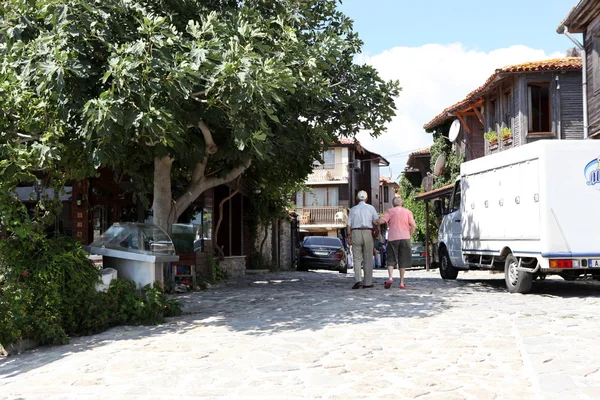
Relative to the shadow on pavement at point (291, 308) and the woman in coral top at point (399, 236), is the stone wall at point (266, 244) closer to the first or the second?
the shadow on pavement at point (291, 308)

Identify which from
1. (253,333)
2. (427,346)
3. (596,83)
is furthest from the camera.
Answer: (596,83)

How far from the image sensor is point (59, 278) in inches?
330

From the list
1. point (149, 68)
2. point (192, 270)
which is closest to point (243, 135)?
point (149, 68)

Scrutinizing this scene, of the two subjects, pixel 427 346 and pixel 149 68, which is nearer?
pixel 427 346

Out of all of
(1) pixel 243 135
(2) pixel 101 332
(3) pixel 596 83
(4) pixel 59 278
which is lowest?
(2) pixel 101 332

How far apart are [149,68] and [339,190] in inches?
1852

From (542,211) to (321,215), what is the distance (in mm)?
42869

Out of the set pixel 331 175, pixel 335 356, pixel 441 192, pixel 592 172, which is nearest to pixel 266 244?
pixel 441 192

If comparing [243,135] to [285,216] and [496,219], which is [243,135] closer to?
[496,219]

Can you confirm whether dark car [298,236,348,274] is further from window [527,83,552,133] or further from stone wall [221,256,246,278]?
window [527,83,552,133]

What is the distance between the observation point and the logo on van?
11.9 metres

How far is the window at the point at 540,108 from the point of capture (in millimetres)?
26281

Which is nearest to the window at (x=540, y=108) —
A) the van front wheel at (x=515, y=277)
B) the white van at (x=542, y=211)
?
the white van at (x=542, y=211)

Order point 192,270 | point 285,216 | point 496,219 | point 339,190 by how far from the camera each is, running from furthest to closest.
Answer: point 339,190
point 285,216
point 192,270
point 496,219
